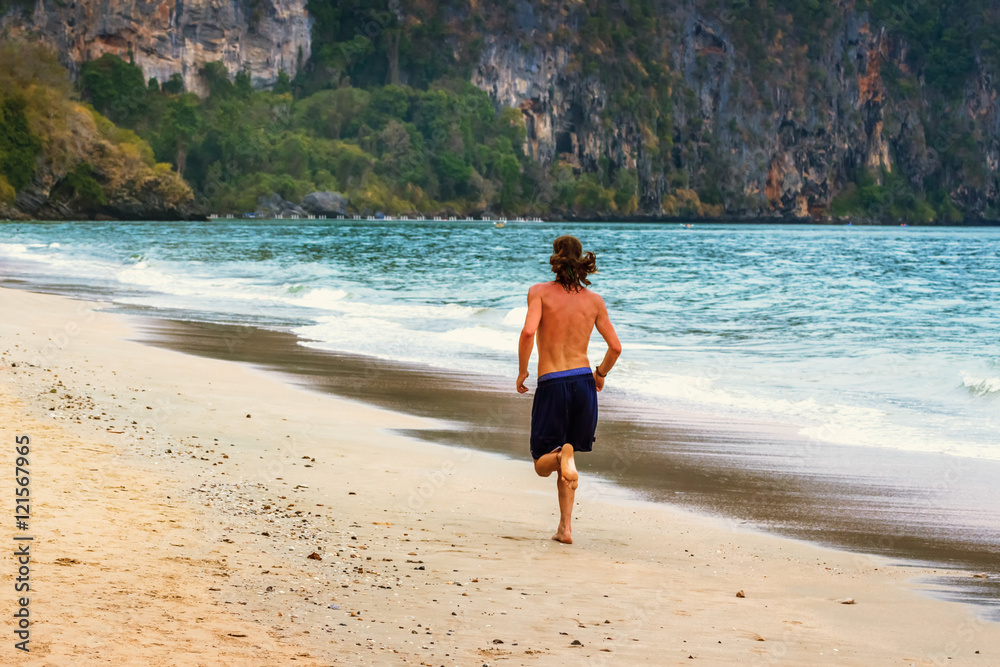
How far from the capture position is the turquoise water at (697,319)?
12484mm

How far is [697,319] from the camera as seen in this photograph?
933 inches

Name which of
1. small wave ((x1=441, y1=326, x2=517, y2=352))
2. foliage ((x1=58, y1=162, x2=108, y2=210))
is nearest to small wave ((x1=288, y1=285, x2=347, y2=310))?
small wave ((x1=441, y1=326, x2=517, y2=352))

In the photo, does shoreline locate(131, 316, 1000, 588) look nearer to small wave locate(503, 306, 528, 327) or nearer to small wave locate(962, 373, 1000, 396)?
small wave locate(962, 373, 1000, 396)

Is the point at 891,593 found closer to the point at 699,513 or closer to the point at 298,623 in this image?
the point at 699,513

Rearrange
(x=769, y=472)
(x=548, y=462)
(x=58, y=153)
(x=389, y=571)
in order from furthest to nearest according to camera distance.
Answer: (x=58, y=153)
(x=769, y=472)
(x=548, y=462)
(x=389, y=571)

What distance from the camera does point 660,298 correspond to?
2975cm

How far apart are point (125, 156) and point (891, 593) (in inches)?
4827

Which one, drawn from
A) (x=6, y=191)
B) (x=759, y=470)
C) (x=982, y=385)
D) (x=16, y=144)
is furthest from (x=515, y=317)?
(x=16, y=144)

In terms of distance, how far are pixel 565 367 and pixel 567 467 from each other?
553 mm

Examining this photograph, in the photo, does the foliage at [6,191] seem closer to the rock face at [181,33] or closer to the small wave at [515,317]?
the rock face at [181,33]

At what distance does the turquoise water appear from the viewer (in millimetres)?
12484

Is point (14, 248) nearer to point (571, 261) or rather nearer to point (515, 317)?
point (515, 317)

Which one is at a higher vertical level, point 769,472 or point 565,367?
point 565,367

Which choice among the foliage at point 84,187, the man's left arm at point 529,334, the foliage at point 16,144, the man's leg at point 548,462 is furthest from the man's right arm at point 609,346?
the foliage at point 84,187
